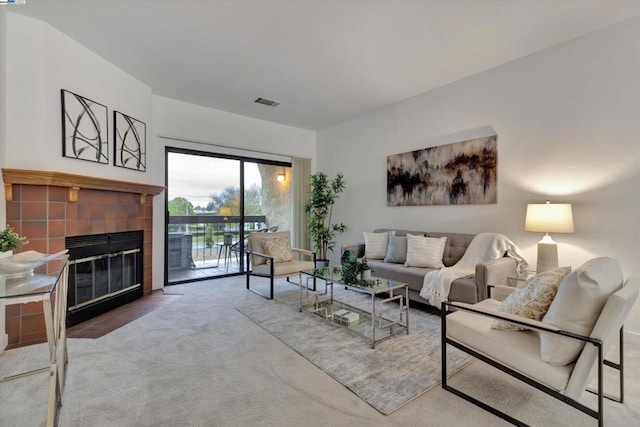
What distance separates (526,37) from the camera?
2.88 m

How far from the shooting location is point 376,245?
14.1 feet

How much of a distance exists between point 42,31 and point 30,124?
87cm

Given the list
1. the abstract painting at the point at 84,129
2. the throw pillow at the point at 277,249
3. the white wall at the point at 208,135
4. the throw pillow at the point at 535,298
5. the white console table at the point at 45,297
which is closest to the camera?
the white console table at the point at 45,297

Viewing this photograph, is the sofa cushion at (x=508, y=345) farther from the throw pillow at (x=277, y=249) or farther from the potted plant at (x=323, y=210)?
the potted plant at (x=323, y=210)

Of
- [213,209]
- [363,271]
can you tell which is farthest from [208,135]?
[363,271]

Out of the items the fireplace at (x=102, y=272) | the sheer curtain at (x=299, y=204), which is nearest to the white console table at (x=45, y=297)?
the fireplace at (x=102, y=272)

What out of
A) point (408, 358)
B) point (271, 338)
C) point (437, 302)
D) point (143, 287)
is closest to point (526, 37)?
point (437, 302)

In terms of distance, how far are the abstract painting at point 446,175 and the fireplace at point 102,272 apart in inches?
148

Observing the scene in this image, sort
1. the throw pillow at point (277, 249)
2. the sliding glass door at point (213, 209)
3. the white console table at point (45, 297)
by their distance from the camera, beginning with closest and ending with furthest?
the white console table at point (45, 297) < the throw pillow at point (277, 249) < the sliding glass door at point (213, 209)

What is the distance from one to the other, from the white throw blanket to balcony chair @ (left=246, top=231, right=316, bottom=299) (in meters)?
1.69

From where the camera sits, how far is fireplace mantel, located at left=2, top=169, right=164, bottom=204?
2.44m

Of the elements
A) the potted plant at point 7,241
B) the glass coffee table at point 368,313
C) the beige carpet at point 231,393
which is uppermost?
the potted plant at point 7,241

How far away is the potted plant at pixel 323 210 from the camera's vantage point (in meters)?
5.47

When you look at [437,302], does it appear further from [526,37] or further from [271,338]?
[526,37]
